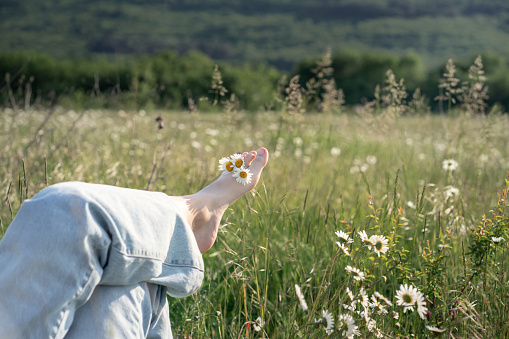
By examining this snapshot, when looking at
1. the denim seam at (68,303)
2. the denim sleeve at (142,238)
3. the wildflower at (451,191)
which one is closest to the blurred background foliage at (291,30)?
the wildflower at (451,191)

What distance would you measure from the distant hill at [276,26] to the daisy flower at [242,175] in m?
45.7

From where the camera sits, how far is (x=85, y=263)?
0.88 metres

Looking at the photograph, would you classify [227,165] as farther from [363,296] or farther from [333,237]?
[363,296]

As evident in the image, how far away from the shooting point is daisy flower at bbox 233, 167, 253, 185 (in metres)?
1.55

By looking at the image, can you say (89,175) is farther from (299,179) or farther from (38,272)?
(38,272)

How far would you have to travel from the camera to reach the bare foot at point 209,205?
1.37m

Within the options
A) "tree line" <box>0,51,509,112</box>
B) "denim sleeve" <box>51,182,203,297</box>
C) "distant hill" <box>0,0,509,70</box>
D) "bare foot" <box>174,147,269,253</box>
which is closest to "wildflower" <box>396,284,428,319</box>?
"denim sleeve" <box>51,182,203,297</box>

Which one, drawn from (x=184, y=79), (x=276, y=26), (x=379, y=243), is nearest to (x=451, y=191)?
(x=379, y=243)

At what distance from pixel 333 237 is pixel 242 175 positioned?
517mm

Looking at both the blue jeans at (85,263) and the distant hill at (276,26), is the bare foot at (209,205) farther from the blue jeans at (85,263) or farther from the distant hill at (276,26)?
the distant hill at (276,26)

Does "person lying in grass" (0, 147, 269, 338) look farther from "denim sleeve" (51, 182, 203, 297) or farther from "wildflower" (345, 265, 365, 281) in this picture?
"wildflower" (345, 265, 365, 281)

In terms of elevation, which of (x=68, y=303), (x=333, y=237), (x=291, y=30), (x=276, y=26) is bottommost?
(x=291, y=30)

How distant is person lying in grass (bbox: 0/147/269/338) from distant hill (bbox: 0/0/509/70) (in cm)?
4614

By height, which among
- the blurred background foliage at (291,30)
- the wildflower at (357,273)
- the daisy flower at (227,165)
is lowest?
the blurred background foliage at (291,30)
